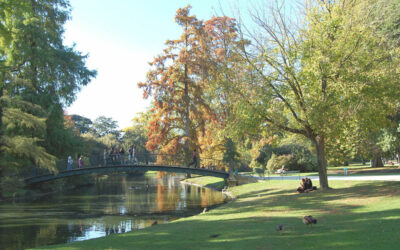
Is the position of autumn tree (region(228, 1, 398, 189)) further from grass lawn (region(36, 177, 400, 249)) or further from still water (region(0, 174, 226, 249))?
still water (region(0, 174, 226, 249))

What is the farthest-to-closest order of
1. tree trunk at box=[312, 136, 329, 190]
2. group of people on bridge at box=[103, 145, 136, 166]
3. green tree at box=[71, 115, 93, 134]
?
green tree at box=[71, 115, 93, 134] < group of people on bridge at box=[103, 145, 136, 166] < tree trunk at box=[312, 136, 329, 190]

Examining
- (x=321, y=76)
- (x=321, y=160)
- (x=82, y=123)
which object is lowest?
(x=321, y=160)

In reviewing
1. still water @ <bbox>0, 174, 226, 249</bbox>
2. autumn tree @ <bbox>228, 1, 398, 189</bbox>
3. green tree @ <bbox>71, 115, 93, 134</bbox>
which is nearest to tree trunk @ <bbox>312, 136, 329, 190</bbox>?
autumn tree @ <bbox>228, 1, 398, 189</bbox>

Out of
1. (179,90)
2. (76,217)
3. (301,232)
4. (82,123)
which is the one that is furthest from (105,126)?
(301,232)

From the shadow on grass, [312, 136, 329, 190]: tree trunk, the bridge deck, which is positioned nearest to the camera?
the shadow on grass

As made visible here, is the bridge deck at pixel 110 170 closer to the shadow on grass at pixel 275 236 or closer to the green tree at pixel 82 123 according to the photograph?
the shadow on grass at pixel 275 236

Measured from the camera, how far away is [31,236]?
52.9ft

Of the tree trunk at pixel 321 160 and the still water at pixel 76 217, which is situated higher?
the tree trunk at pixel 321 160

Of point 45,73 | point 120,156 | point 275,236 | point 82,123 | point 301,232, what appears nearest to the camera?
point 275,236

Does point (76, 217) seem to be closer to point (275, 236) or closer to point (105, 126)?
point (275, 236)

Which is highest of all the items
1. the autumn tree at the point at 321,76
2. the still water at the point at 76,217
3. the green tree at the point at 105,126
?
the green tree at the point at 105,126

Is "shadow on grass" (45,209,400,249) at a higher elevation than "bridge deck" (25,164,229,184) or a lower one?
lower

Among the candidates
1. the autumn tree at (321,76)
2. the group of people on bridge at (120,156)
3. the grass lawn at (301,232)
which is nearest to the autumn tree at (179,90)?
the group of people on bridge at (120,156)

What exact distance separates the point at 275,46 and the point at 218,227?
1213cm
